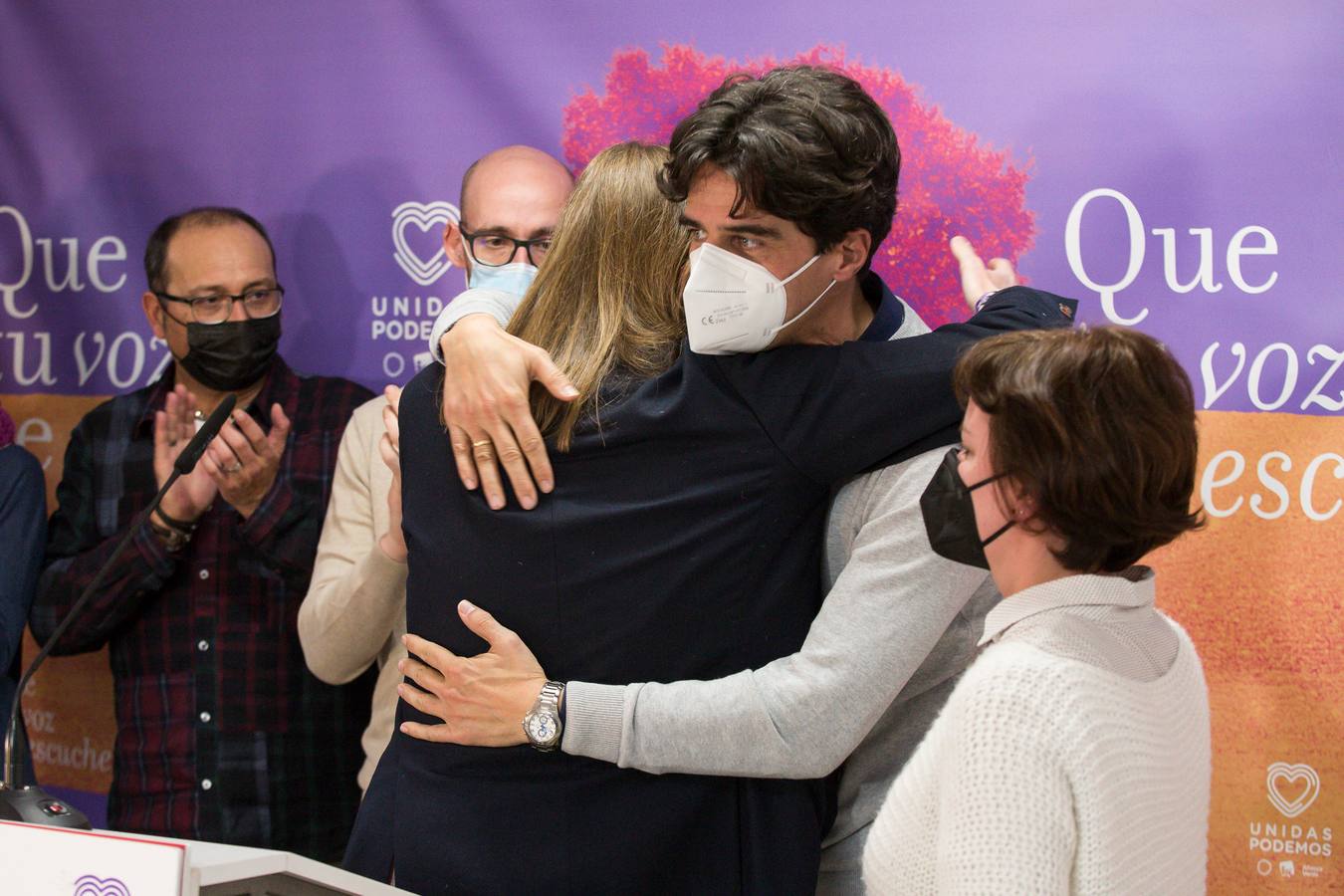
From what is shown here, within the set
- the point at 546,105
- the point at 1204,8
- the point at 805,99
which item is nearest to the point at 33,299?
the point at 546,105

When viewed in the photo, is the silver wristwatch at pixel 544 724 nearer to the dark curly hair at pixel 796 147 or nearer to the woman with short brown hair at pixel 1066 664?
the woman with short brown hair at pixel 1066 664

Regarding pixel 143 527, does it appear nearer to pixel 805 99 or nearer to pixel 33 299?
pixel 33 299

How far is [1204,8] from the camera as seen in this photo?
242 cm

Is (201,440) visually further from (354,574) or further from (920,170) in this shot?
(920,170)

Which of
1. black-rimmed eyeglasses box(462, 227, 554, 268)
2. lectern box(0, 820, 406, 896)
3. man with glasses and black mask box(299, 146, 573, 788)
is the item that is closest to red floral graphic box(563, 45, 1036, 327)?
man with glasses and black mask box(299, 146, 573, 788)

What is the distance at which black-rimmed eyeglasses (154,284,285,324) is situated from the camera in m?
2.92

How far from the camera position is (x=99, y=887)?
4.59 ft

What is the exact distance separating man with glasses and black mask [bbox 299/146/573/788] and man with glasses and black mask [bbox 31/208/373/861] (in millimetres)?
164

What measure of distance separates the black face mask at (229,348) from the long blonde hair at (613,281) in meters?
1.28

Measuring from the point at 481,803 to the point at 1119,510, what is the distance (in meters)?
0.87

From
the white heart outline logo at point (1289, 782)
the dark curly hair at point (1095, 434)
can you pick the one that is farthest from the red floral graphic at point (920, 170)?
the dark curly hair at point (1095, 434)

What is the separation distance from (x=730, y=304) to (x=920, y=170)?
111cm

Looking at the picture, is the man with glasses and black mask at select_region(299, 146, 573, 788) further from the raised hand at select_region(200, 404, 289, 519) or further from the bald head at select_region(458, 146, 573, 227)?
the raised hand at select_region(200, 404, 289, 519)

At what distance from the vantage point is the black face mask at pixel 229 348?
9.52 feet
